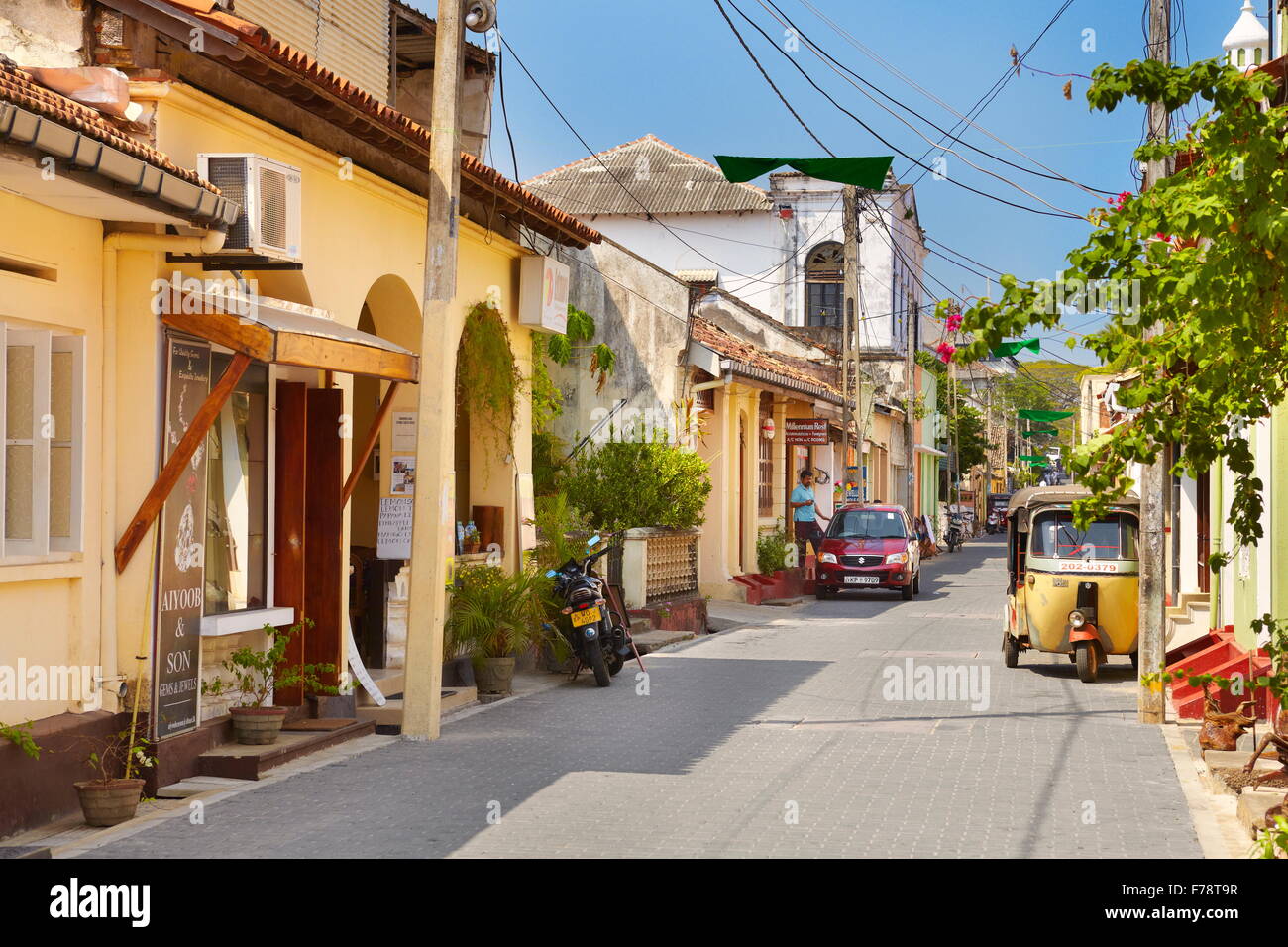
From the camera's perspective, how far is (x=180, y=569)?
9.37 m

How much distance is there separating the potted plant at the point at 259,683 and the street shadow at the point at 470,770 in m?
0.53

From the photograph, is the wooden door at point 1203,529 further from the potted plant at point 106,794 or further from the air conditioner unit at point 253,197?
the potted plant at point 106,794

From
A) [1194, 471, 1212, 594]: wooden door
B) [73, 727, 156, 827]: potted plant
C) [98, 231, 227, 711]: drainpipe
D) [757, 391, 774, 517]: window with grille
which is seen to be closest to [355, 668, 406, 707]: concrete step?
[98, 231, 227, 711]: drainpipe

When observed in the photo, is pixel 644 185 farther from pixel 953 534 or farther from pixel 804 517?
pixel 804 517

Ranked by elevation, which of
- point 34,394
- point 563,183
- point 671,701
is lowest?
point 671,701

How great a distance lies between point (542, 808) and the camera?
28.3ft

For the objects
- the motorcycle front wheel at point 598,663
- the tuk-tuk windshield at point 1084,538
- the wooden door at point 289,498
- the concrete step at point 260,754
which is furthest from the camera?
the tuk-tuk windshield at point 1084,538

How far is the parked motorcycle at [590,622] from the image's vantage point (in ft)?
47.2

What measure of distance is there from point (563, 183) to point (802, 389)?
67.9ft

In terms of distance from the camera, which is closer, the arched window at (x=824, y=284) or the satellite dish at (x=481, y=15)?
the satellite dish at (x=481, y=15)

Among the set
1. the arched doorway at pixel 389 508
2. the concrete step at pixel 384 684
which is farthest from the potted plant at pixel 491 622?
the concrete step at pixel 384 684

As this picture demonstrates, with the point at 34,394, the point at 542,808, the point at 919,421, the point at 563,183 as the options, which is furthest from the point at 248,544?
the point at 919,421

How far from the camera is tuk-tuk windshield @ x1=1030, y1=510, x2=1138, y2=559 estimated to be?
49.9 feet

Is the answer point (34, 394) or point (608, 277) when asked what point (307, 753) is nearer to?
point (34, 394)
